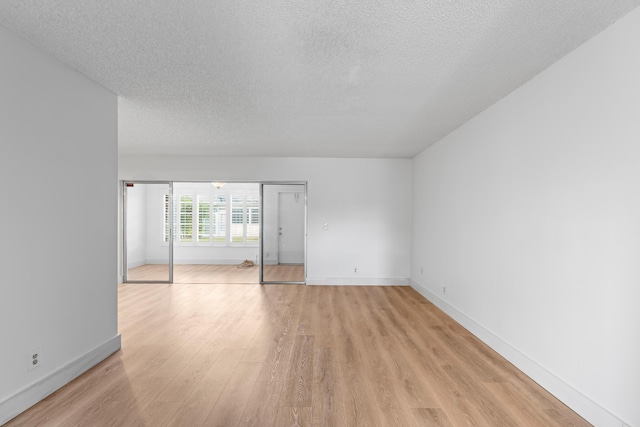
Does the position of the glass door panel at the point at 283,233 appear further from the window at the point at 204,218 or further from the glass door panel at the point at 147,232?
the window at the point at 204,218

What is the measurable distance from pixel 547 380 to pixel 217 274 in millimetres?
6700

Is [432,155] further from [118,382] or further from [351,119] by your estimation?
[118,382]

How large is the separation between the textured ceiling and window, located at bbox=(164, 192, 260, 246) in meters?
5.06

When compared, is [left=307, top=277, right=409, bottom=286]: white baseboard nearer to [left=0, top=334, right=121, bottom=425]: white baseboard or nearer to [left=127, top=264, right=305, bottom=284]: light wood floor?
[left=127, top=264, right=305, bottom=284]: light wood floor

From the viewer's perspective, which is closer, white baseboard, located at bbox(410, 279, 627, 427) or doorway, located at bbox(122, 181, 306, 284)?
white baseboard, located at bbox(410, 279, 627, 427)

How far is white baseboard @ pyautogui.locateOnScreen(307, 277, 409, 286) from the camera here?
→ 6.59 meters

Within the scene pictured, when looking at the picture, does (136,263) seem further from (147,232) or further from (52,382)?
(52,382)

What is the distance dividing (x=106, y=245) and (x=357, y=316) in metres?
3.15

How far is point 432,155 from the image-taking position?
17.9 feet

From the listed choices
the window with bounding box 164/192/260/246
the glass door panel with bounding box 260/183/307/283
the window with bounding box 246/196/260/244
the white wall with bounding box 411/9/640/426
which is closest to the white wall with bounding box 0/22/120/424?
the glass door panel with bounding box 260/183/307/283

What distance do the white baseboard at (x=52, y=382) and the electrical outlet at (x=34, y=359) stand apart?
0.13 m

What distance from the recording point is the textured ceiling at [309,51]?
1.88 meters

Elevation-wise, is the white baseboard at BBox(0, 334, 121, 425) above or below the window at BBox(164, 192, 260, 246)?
below

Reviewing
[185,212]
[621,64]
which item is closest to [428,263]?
[621,64]
